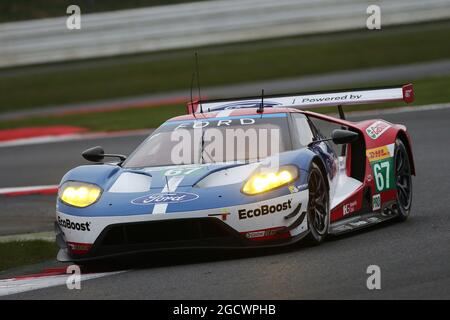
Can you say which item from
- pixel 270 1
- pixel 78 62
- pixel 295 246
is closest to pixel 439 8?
pixel 270 1

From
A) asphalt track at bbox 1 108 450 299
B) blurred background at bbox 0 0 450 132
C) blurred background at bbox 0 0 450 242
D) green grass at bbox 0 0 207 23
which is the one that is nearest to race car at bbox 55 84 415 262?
asphalt track at bbox 1 108 450 299

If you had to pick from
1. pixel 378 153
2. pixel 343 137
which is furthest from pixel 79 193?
pixel 378 153

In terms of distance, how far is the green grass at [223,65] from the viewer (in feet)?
70.7

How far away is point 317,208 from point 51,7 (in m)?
16.9

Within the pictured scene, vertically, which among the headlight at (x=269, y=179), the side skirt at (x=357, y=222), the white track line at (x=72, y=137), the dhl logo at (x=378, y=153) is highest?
the headlight at (x=269, y=179)

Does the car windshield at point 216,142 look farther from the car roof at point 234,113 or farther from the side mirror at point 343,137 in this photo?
the side mirror at point 343,137

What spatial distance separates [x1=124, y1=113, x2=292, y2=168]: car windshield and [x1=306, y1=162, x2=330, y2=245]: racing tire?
1.11 ft

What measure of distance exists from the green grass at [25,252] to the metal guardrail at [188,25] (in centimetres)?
1355

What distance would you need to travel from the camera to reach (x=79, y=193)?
7914 millimetres

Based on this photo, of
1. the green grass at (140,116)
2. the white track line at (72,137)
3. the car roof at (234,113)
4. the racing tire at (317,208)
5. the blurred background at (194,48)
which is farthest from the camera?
the blurred background at (194,48)

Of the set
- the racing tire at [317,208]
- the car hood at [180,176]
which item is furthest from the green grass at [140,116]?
the car hood at [180,176]

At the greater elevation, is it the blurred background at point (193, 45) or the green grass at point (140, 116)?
the blurred background at point (193, 45)

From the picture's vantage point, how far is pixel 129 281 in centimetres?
704

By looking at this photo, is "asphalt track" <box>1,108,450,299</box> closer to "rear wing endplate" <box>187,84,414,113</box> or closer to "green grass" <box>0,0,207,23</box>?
"rear wing endplate" <box>187,84,414,113</box>
